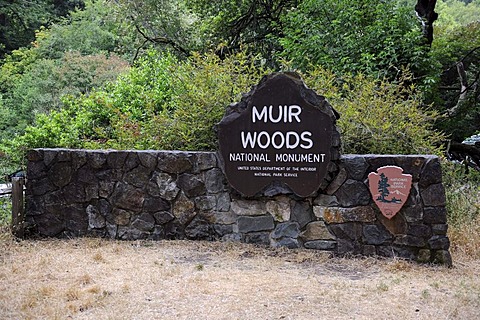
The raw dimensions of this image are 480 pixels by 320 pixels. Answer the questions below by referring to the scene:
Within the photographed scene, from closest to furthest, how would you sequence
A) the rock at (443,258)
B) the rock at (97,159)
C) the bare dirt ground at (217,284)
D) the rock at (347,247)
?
the bare dirt ground at (217,284), the rock at (443,258), the rock at (347,247), the rock at (97,159)

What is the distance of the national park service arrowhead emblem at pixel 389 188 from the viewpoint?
18.1 feet

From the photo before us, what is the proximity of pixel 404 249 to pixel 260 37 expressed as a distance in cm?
889

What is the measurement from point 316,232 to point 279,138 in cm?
111

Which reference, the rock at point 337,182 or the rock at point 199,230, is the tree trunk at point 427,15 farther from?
the rock at point 199,230

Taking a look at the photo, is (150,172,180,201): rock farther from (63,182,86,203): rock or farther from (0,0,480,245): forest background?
(63,182,86,203): rock

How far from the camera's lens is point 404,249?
220 inches

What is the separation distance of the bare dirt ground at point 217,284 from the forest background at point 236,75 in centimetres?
162

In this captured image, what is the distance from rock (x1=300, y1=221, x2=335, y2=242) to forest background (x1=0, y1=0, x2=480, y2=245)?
50.2 inches

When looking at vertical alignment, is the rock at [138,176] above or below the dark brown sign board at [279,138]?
below

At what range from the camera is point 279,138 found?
6.04 m

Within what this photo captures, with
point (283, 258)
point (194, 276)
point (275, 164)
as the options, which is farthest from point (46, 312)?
point (275, 164)

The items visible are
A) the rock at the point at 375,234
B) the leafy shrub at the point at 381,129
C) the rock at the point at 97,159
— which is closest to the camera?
the rock at the point at 375,234

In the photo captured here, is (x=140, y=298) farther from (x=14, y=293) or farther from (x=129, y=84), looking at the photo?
(x=129, y=84)

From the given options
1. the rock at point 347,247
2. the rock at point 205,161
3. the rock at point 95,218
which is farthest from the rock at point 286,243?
the rock at point 95,218
